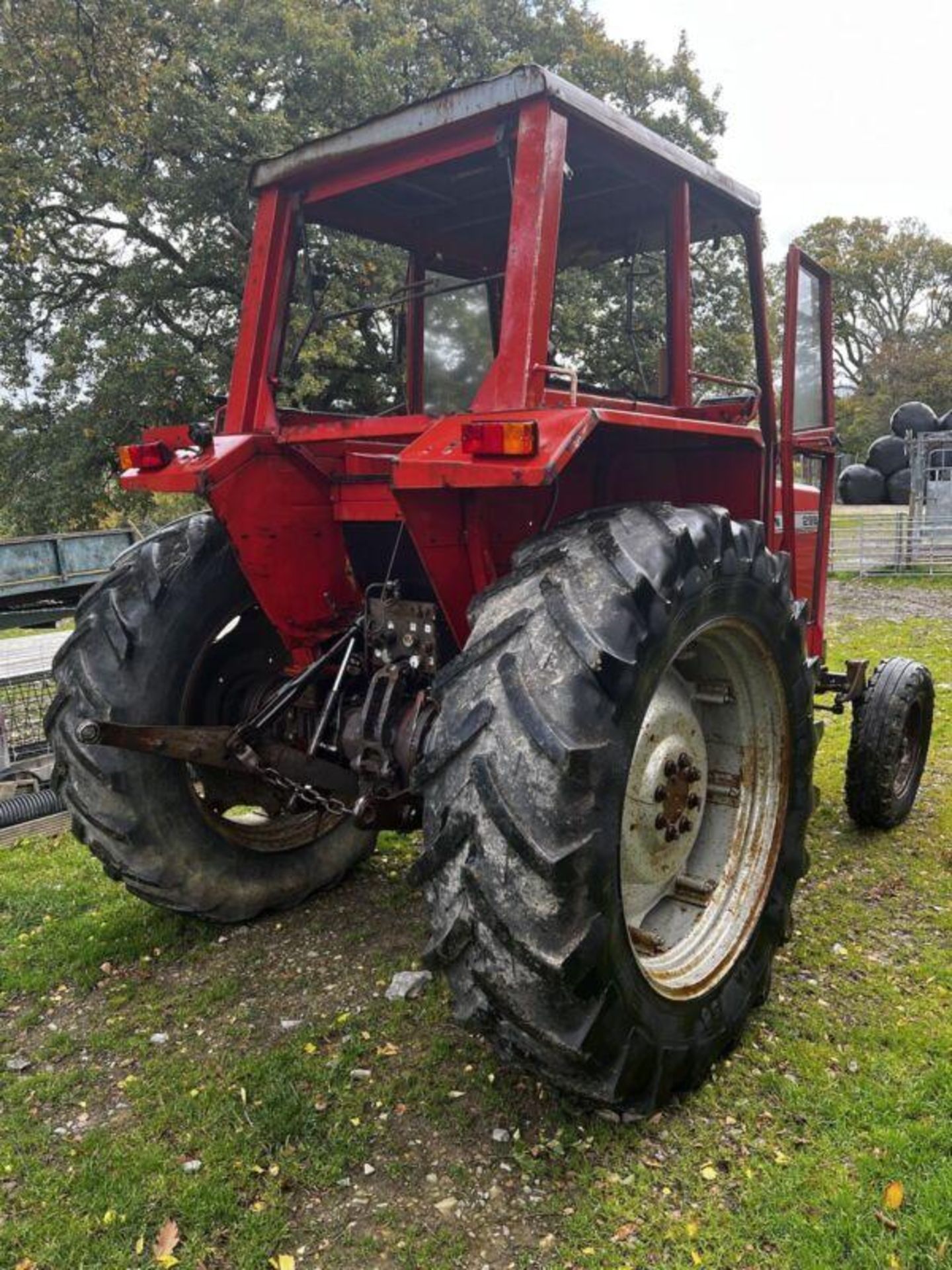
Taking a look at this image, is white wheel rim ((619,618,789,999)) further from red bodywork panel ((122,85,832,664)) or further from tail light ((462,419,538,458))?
tail light ((462,419,538,458))

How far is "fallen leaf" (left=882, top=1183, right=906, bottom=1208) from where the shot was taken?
89.1 inches

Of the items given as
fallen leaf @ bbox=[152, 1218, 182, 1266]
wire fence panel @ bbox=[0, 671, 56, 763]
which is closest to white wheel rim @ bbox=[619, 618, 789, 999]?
fallen leaf @ bbox=[152, 1218, 182, 1266]

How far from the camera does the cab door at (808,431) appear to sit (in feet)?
12.4

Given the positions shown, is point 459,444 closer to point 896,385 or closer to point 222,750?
point 222,750

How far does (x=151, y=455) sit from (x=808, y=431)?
2795 mm

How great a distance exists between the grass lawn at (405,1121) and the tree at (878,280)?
142ft

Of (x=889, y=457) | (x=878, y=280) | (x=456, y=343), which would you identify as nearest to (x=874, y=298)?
(x=878, y=280)

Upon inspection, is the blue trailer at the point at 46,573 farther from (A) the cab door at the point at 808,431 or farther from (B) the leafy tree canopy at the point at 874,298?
(B) the leafy tree canopy at the point at 874,298

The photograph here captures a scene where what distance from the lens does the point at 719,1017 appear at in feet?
8.94

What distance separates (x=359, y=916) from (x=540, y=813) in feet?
6.82

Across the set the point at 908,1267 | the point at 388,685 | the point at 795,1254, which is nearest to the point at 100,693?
the point at 388,685

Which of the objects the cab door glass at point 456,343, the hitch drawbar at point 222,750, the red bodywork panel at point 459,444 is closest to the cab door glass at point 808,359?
the red bodywork panel at point 459,444

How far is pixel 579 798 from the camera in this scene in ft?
6.97

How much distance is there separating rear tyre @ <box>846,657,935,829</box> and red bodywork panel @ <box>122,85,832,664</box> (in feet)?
3.86
